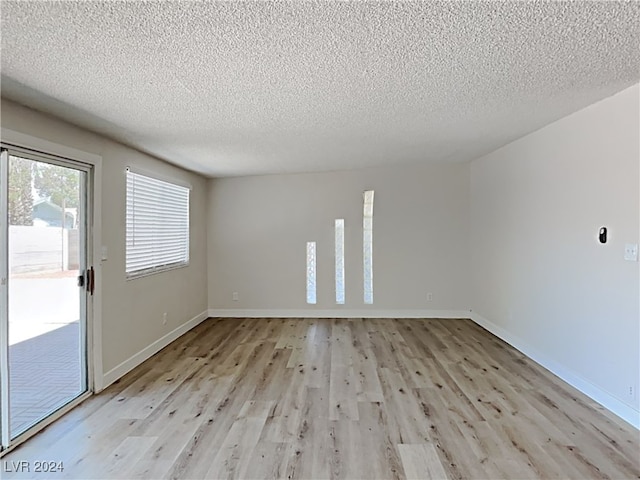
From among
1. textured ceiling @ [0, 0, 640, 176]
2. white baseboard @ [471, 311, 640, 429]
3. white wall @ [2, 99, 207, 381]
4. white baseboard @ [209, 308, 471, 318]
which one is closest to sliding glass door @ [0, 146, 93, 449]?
white wall @ [2, 99, 207, 381]

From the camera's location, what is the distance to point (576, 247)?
3.26 meters

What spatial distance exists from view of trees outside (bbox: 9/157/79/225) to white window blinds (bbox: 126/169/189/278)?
87 centimetres

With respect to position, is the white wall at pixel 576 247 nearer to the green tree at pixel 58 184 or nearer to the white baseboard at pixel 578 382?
the white baseboard at pixel 578 382

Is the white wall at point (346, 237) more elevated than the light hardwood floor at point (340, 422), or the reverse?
the white wall at point (346, 237)

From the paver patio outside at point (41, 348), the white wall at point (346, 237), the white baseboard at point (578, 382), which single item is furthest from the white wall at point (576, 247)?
the paver patio outside at point (41, 348)

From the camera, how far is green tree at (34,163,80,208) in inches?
107

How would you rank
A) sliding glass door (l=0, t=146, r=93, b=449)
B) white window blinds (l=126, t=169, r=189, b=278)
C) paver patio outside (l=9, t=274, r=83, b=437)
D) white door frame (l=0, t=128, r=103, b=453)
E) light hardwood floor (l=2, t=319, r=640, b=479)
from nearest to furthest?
light hardwood floor (l=2, t=319, r=640, b=479) → sliding glass door (l=0, t=146, r=93, b=449) → paver patio outside (l=9, t=274, r=83, b=437) → white door frame (l=0, t=128, r=103, b=453) → white window blinds (l=126, t=169, r=189, b=278)

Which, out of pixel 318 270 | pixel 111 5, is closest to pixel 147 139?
pixel 111 5

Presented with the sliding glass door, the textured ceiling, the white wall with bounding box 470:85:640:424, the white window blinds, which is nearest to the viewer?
the textured ceiling

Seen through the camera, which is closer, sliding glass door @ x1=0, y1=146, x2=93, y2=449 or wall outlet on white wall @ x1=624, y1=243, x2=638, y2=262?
sliding glass door @ x1=0, y1=146, x2=93, y2=449

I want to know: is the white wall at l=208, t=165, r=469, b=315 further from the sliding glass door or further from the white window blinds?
the sliding glass door

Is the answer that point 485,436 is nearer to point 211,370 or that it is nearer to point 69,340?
point 211,370

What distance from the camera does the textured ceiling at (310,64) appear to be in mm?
1595

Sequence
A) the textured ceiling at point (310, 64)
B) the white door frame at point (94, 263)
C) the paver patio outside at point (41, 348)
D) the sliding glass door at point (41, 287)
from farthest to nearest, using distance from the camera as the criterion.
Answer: the white door frame at point (94, 263)
the paver patio outside at point (41, 348)
the sliding glass door at point (41, 287)
the textured ceiling at point (310, 64)
